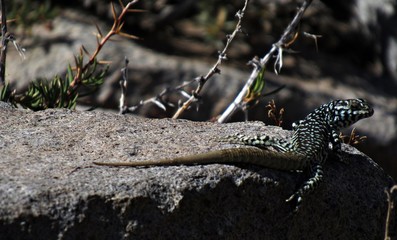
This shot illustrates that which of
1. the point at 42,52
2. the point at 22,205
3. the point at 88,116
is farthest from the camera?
the point at 42,52

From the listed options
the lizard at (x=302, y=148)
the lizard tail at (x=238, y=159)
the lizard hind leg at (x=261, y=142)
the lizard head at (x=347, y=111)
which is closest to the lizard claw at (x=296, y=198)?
the lizard at (x=302, y=148)

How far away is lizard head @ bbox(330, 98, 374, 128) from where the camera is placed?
5.93 meters

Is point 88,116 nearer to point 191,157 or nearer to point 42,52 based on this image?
point 191,157

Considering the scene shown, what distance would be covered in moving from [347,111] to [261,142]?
1081 millimetres

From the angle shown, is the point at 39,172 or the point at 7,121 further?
the point at 7,121

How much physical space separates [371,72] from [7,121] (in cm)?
903

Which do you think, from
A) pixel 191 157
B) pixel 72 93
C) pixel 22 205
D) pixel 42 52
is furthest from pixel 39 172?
pixel 42 52

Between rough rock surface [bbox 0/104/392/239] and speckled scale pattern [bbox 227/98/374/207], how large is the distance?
90 mm

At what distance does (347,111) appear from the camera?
19.6ft

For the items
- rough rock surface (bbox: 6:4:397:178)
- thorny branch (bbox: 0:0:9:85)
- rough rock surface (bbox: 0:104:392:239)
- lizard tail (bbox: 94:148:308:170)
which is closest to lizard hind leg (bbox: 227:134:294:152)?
rough rock surface (bbox: 0:104:392:239)

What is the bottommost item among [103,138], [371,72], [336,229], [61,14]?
[371,72]

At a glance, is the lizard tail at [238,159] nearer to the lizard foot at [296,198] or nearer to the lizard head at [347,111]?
the lizard foot at [296,198]

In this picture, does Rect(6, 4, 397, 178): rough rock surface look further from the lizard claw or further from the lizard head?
the lizard claw

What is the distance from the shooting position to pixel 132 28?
39.2 ft
